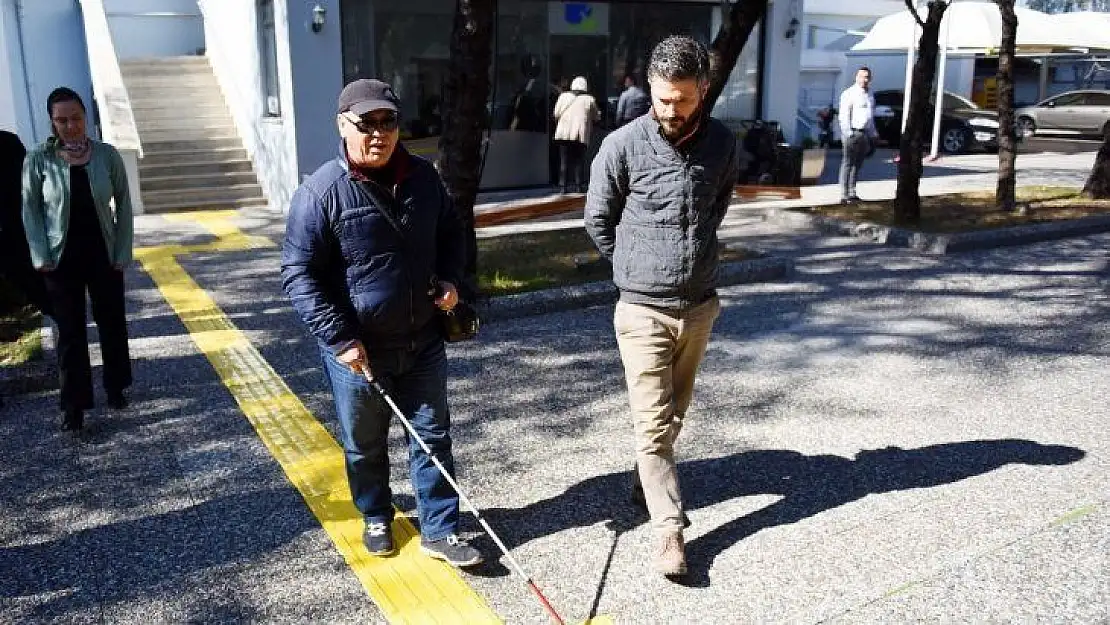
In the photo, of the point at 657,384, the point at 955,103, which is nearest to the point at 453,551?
the point at 657,384

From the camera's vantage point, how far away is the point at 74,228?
4.77 m

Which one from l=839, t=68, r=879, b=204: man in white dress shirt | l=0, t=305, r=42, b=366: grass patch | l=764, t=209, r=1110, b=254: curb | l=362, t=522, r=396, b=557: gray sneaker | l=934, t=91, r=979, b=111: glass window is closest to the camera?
l=362, t=522, r=396, b=557: gray sneaker

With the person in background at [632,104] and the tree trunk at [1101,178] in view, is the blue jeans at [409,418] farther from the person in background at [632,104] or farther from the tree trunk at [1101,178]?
the tree trunk at [1101,178]

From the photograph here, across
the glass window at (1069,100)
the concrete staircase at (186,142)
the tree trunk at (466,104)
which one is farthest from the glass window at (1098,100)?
the tree trunk at (466,104)

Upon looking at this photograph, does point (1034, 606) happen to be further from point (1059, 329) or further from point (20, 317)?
point (20, 317)

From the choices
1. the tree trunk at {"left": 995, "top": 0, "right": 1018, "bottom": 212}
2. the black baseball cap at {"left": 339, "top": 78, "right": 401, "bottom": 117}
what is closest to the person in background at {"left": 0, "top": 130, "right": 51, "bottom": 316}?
the black baseball cap at {"left": 339, "top": 78, "right": 401, "bottom": 117}

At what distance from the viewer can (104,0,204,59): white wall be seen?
1806 cm

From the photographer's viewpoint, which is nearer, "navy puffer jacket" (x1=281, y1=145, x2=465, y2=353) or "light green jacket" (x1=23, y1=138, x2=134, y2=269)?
"navy puffer jacket" (x1=281, y1=145, x2=465, y2=353)

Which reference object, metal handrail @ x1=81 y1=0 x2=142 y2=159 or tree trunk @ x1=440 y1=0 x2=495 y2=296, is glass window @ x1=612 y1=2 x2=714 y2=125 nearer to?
metal handrail @ x1=81 y1=0 x2=142 y2=159

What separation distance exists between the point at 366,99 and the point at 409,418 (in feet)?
3.86

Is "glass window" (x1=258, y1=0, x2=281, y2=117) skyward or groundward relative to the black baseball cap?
skyward

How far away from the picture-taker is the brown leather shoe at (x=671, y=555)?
342cm

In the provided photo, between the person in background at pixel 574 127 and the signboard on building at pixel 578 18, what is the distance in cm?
141

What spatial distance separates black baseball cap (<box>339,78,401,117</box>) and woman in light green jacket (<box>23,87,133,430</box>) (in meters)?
2.22
